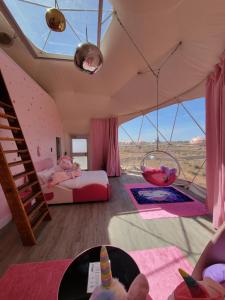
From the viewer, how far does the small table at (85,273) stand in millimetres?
962

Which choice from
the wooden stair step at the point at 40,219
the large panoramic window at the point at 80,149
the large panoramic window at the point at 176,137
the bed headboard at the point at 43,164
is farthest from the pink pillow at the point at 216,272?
the large panoramic window at the point at 80,149

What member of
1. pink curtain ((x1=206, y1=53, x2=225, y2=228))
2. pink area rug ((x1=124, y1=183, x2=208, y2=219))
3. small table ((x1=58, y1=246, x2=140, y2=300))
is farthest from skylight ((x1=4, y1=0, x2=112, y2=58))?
pink area rug ((x1=124, y1=183, x2=208, y2=219))

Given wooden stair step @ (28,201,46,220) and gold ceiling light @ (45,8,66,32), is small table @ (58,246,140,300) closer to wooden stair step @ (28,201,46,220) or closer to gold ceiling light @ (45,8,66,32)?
wooden stair step @ (28,201,46,220)

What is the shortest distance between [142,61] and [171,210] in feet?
9.13

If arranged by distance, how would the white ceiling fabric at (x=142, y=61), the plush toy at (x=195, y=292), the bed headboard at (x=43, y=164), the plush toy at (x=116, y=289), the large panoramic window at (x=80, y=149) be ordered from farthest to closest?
the large panoramic window at (x=80, y=149) → the bed headboard at (x=43, y=164) → the white ceiling fabric at (x=142, y=61) → the plush toy at (x=195, y=292) → the plush toy at (x=116, y=289)

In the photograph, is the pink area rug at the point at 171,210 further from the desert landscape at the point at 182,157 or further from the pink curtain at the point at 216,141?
the desert landscape at the point at 182,157

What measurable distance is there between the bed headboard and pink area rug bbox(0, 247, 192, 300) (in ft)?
7.73

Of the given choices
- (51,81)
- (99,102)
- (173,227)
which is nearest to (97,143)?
(99,102)

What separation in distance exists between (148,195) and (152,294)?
2468 millimetres

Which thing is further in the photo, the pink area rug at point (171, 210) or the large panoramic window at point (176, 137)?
the large panoramic window at point (176, 137)

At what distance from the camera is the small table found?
3.16ft

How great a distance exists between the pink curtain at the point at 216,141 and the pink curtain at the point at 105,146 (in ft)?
12.9

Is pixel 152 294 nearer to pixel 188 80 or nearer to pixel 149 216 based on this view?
pixel 149 216

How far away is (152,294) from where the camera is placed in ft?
4.44
